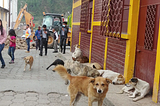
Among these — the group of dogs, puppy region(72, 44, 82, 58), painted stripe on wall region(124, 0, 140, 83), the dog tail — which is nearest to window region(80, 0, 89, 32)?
puppy region(72, 44, 82, 58)

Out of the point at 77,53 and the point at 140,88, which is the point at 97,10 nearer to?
the point at 77,53

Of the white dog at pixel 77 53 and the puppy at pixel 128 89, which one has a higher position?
the white dog at pixel 77 53

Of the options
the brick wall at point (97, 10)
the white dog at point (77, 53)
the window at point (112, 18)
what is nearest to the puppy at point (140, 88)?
the window at point (112, 18)

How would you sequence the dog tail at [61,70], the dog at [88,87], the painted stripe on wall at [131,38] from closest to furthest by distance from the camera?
the dog at [88,87], the dog tail at [61,70], the painted stripe on wall at [131,38]

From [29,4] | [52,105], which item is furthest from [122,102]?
[29,4]

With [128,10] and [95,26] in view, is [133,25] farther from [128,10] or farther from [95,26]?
[95,26]

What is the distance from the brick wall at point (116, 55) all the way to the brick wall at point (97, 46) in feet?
2.94

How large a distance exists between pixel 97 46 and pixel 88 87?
6189 mm

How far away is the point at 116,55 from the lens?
344 inches

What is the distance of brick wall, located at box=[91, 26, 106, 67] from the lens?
34.6 ft

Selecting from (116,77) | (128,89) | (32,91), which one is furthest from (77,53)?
(128,89)

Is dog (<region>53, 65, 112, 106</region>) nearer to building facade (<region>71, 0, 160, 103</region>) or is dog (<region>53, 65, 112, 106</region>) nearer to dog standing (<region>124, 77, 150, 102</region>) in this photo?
dog standing (<region>124, 77, 150, 102</region>)

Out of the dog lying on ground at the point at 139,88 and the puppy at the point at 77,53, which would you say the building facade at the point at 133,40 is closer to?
the dog lying on ground at the point at 139,88

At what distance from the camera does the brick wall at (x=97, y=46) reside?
34.6 feet
